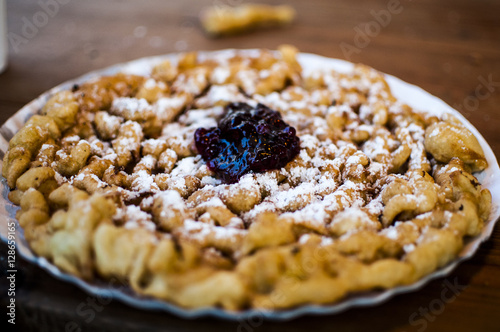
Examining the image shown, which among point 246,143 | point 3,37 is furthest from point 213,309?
point 3,37

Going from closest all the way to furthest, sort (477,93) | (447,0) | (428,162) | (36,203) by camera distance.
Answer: (36,203), (428,162), (477,93), (447,0)

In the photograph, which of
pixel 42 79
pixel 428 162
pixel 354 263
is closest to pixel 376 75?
pixel 428 162

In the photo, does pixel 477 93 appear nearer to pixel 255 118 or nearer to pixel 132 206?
pixel 255 118

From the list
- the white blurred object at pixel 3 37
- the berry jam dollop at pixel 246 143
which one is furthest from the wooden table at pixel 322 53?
the berry jam dollop at pixel 246 143

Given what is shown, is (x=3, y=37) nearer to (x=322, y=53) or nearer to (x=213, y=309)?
(x=322, y=53)

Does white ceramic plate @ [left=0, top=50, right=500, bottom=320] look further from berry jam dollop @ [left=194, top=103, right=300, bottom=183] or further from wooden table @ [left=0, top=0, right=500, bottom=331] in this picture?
berry jam dollop @ [left=194, top=103, right=300, bottom=183]

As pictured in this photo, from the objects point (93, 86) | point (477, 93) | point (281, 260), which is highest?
point (93, 86)

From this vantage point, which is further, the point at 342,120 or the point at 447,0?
the point at 447,0
